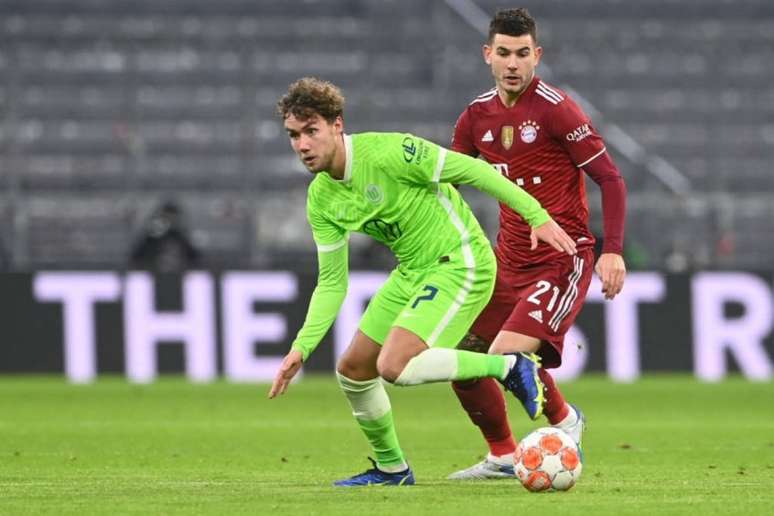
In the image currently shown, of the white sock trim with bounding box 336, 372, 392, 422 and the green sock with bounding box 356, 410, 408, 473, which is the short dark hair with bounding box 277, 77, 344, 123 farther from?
the green sock with bounding box 356, 410, 408, 473

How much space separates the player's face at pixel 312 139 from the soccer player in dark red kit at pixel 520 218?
4.11 feet

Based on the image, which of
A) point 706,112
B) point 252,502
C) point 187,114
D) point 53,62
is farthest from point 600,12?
point 252,502

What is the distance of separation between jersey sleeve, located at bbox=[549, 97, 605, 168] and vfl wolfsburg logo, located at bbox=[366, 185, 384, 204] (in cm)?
119

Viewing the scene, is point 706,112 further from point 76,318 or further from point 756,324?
point 76,318

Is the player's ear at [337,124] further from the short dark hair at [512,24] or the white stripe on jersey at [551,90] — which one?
the white stripe on jersey at [551,90]

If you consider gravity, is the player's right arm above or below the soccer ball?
above

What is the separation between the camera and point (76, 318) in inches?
650

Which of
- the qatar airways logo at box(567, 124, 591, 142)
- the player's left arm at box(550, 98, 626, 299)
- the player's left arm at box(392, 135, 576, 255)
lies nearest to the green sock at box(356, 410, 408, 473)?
the player's left arm at box(392, 135, 576, 255)

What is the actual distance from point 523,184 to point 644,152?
1253 centimetres

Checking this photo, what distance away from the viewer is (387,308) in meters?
7.50

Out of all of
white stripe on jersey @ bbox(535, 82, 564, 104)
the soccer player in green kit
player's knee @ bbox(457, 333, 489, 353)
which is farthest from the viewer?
player's knee @ bbox(457, 333, 489, 353)

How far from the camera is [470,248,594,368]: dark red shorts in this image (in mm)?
7945

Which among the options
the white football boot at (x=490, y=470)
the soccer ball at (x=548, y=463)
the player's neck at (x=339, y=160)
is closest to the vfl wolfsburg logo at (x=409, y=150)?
the player's neck at (x=339, y=160)

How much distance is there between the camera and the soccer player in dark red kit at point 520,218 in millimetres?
7934
